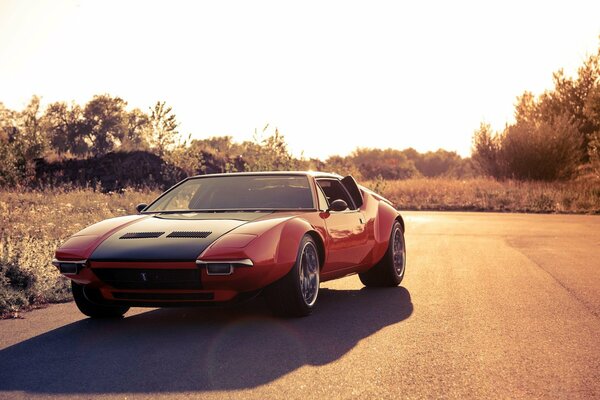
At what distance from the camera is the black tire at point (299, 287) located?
25.0 feet

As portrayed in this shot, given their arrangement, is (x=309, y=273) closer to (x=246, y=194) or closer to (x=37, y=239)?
(x=246, y=194)

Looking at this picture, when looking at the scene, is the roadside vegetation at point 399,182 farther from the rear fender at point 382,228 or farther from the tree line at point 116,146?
the rear fender at point 382,228

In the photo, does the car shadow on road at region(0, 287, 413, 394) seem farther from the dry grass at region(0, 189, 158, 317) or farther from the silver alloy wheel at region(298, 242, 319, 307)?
the dry grass at region(0, 189, 158, 317)

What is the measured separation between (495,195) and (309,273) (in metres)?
33.8

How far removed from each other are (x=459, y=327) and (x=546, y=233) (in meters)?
14.1

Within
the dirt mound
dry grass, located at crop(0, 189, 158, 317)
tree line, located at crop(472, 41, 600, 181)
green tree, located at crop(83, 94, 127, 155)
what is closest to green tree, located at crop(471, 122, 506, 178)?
tree line, located at crop(472, 41, 600, 181)

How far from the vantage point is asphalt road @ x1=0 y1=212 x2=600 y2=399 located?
5348 mm

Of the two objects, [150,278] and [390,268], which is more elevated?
[150,278]

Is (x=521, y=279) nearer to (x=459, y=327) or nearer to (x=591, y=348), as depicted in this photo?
(x=459, y=327)

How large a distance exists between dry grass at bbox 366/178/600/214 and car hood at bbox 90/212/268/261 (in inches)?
1139

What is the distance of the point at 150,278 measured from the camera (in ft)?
23.7

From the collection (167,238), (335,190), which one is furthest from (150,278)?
(335,190)

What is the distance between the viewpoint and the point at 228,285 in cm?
A: 719

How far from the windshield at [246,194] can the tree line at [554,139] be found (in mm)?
34515
